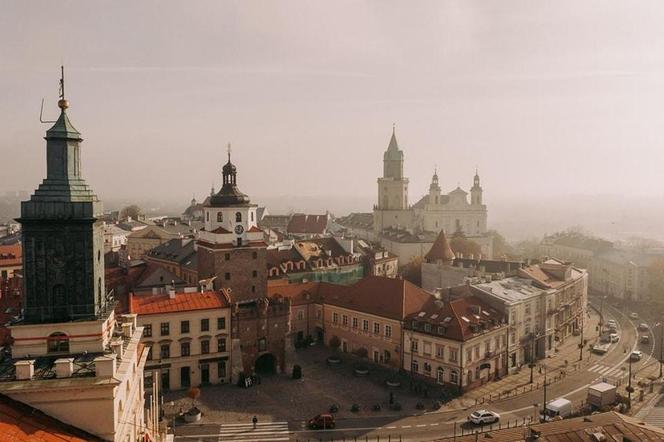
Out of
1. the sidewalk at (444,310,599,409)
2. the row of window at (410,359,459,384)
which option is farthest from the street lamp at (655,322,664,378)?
the row of window at (410,359,459,384)

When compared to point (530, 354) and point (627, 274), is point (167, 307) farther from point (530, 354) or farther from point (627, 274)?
point (627, 274)

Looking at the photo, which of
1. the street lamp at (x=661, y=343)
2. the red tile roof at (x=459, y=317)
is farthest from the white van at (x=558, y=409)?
the street lamp at (x=661, y=343)

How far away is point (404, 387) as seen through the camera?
4925 centimetres

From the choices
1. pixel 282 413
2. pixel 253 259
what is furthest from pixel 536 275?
pixel 282 413

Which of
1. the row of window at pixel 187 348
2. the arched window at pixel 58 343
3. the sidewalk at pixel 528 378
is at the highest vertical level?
the arched window at pixel 58 343

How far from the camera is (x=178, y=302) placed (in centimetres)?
4919

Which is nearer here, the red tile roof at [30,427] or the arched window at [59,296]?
the red tile roof at [30,427]

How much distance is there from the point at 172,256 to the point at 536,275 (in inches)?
1895

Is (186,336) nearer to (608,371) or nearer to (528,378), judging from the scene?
(528,378)

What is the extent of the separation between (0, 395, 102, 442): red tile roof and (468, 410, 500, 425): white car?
3335 centimetres

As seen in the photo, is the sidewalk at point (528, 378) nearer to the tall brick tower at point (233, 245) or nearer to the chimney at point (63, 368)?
the tall brick tower at point (233, 245)

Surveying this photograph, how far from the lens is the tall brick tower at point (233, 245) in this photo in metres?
58.7

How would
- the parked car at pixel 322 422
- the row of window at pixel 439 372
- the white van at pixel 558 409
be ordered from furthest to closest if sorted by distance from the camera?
1. the row of window at pixel 439 372
2. the white van at pixel 558 409
3. the parked car at pixel 322 422

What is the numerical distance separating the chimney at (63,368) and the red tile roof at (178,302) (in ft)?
108
